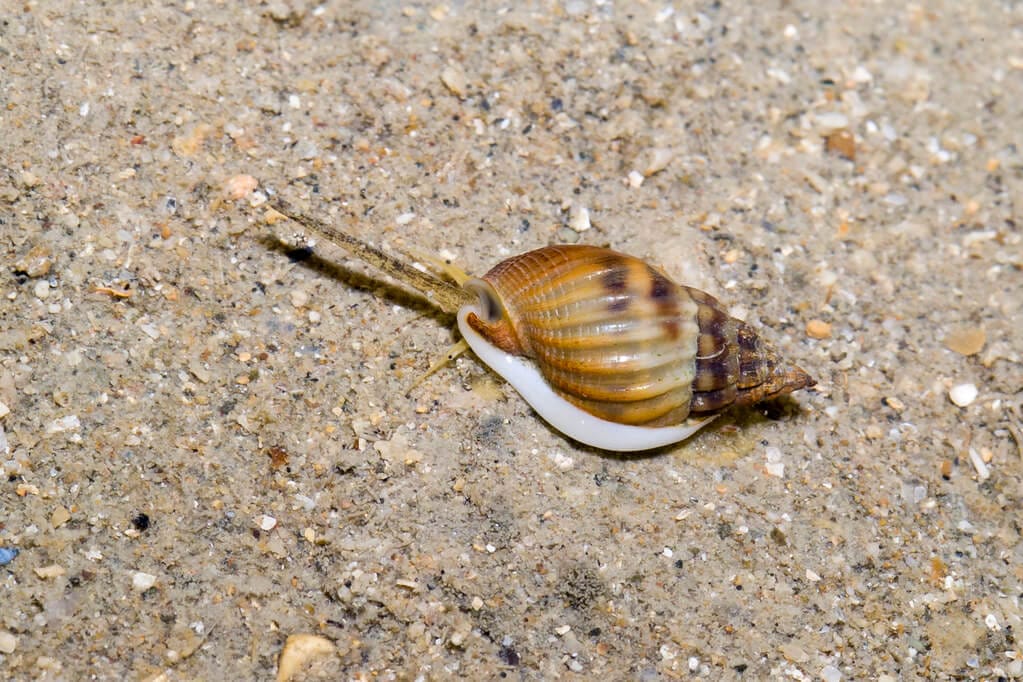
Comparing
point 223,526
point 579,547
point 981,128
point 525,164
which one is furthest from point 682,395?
point 981,128

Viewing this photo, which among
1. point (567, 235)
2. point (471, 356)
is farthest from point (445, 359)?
point (567, 235)

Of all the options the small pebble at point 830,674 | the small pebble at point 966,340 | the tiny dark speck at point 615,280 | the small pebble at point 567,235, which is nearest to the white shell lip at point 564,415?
the tiny dark speck at point 615,280

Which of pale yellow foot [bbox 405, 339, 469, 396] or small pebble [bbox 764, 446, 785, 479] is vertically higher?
pale yellow foot [bbox 405, 339, 469, 396]

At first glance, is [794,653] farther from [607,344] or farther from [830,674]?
[607,344]

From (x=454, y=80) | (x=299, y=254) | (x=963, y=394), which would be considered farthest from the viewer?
(x=454, y=80)

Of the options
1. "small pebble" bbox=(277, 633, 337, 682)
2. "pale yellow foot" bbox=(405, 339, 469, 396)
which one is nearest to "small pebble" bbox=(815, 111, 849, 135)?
"pale yellow foot" bbox=(405, 339, 469, 396)

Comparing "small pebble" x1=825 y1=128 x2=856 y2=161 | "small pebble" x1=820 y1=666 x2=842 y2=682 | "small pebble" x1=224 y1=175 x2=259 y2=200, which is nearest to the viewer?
"small pebble" x1=820 y1=666 x2=842 y2=682

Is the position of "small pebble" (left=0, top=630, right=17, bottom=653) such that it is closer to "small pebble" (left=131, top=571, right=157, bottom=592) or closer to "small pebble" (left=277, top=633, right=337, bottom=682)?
"small pebble" (left=131, top=571, right=157, bottom=592)
